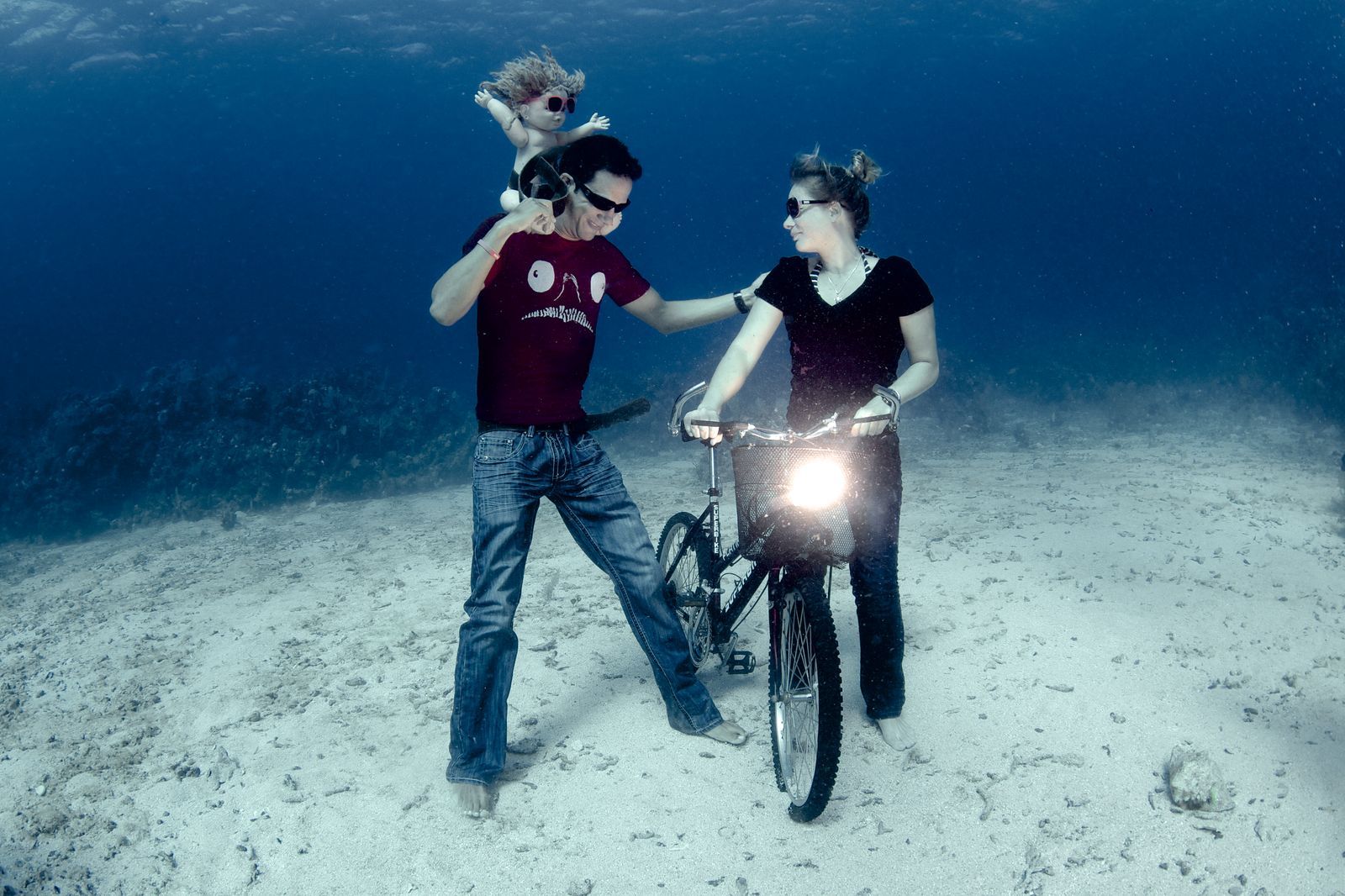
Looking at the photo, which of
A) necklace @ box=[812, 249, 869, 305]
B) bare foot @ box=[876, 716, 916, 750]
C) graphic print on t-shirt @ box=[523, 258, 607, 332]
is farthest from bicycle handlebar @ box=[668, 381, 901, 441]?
bare foot @ box=[876, 716, 916, 750]

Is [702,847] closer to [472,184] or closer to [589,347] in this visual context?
[589,347]

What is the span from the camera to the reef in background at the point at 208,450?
40.6 feet

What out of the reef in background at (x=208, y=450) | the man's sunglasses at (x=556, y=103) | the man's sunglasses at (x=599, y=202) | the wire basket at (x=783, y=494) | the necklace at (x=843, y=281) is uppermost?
the man's sunglasses at (x=556, y=103)

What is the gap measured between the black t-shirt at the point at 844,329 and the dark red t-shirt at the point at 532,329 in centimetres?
→ 83

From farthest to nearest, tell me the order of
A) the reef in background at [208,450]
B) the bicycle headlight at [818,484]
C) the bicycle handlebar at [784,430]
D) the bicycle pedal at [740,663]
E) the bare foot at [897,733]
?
the reef in background at [208,450] → the bicycle pedal at [740,663] → the bare foot at [897,733] → the bicycle headlight at [818,484] → the bicycle handlebar at [784,430]

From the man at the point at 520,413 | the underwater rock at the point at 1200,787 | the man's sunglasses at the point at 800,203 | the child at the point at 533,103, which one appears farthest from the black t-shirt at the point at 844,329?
the underwater rock at the point at 1200,787

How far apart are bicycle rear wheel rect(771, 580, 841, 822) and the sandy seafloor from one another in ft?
0.54

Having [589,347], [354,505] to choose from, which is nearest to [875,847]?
[589,347]

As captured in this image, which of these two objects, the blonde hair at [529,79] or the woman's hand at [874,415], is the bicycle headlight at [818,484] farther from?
the blonde hair at [529,79]

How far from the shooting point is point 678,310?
351 cm

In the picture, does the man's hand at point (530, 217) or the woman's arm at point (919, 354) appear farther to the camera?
the woman's arm at point (919, 354)

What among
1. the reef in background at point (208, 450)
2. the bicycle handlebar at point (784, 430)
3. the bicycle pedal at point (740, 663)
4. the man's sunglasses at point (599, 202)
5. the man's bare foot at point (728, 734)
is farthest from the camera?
the reef in background at point (208, 450)

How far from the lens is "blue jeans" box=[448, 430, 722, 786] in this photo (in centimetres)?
290

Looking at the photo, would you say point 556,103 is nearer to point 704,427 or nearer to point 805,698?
point 704,427
